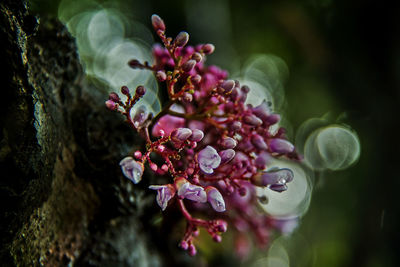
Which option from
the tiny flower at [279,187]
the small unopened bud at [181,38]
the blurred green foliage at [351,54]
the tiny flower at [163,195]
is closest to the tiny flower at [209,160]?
the tiny flower at [163,195]

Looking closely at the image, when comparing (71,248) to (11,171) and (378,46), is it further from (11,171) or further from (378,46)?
(378,46)

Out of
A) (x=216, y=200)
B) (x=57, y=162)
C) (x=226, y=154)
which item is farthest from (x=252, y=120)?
(x=57, y=162)

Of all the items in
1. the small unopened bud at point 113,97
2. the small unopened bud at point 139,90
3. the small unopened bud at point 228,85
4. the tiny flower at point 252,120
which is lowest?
the small unopened bud at point 113,97

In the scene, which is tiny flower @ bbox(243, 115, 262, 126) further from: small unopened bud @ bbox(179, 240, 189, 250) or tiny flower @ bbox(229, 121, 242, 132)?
small unopened bud @ bbox(179, 240, 189, 250)

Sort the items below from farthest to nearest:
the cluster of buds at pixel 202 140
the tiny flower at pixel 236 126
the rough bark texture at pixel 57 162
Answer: the tiny flower at pixel 236 126
the cluster of buds at pixel 202 140
the rough bark texture at pixel 57 162

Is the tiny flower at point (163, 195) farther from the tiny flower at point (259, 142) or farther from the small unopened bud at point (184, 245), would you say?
the tiny flower at point (259, 142)

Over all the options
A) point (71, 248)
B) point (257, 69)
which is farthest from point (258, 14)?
point (71, 248)

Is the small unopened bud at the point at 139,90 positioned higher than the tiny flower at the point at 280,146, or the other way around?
the small unopened bud at the point at 139,90
